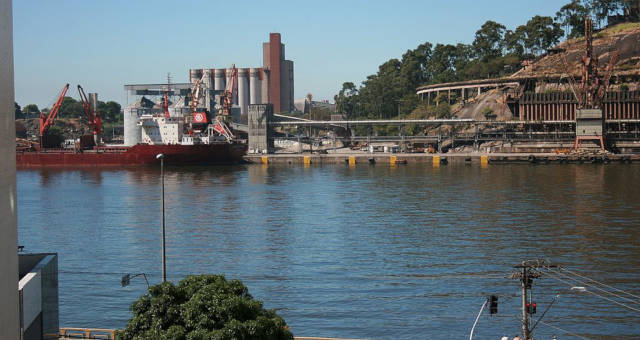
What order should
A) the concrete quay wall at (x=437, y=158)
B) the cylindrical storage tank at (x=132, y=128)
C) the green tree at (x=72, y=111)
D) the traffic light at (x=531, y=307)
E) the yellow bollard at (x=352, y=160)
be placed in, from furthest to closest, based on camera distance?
the green tree at (x=72, y=111) < the cylindrical storage tank at (x=132, y=128) < the yellow bollard at (x=352, y=160) < the concrete quay wall at (x=437, y=158) < the traffic light at (x=531, y=307)

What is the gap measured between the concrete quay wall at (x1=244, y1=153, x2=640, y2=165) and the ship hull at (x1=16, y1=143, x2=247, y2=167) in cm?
601

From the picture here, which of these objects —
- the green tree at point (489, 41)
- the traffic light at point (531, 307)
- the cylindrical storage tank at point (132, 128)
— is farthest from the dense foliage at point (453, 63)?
the traffic light at point (531, 307)

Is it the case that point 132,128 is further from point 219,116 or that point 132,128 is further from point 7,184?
point 7,184

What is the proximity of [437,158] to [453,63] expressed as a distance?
59.7 metres

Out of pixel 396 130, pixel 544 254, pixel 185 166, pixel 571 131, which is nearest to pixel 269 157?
pixel 185 166

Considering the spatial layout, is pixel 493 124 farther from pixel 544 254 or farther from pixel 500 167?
pixel 544 254

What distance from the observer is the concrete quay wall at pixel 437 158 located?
300ft

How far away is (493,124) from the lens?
10931 cm

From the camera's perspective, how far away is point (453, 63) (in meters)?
152

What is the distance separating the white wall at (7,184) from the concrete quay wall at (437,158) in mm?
86336

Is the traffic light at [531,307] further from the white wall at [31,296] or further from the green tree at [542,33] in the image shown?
the green tree at [542,33]

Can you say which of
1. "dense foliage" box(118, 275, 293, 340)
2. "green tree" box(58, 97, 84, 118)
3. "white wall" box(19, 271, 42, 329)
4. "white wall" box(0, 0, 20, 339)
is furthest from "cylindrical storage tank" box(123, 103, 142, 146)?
"white wall" box(0, 0, 20, 339)

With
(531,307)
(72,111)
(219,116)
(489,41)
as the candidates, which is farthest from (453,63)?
(531,307)

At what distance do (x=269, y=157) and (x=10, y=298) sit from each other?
95456 mm
